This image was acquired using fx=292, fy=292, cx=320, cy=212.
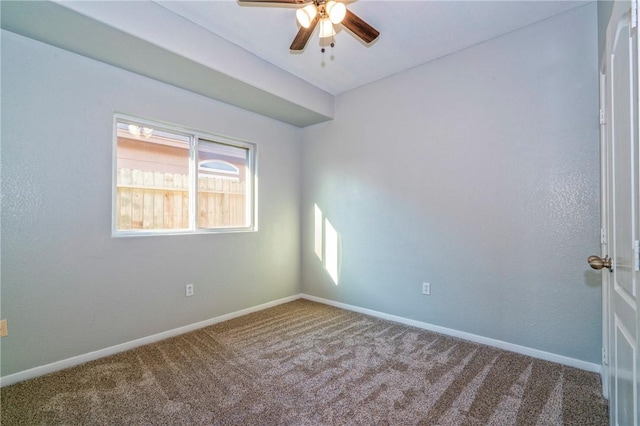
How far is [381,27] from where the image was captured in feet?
8.16

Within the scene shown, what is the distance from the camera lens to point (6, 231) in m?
2.05

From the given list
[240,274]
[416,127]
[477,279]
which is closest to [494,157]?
[416,127]

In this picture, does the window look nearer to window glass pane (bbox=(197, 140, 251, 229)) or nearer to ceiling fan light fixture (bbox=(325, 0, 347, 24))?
window glass pane (bbox=(197, 140, 251, 229))

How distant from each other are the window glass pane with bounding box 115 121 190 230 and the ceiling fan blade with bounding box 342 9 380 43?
2.06 metres

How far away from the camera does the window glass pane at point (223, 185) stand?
3.34m

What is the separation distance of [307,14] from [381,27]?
0.89m

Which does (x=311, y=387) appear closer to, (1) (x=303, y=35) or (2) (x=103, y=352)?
(2) (x=103, y=352)

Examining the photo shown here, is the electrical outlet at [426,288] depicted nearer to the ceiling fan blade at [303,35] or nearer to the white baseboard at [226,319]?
the white baseboard at [226,319]

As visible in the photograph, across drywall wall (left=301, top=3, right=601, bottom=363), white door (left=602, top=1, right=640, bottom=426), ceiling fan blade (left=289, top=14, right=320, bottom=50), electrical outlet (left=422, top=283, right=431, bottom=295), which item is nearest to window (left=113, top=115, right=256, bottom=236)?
drywall wall (left=301, top=3, right=601, bottom=363)

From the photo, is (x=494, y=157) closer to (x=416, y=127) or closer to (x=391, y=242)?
(x=416, y=127)

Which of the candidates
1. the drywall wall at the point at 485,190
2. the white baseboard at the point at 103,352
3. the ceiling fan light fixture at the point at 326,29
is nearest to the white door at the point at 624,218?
the drywall wall at the point at 485,190

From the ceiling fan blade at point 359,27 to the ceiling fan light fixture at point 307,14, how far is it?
0.72ft

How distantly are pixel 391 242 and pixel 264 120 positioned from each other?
221 centimetres

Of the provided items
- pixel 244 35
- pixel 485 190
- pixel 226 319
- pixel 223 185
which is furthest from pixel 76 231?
pixel 485 190
